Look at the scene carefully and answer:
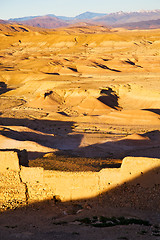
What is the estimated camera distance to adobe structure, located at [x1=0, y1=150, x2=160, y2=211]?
10.5 meters

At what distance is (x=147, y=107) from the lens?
34.6m

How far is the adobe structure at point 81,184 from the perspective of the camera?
34.5 feet

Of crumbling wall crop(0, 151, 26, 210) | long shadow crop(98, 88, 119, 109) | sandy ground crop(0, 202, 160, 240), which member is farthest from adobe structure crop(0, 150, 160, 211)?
long shadow crop(98, 88, 119, 109)

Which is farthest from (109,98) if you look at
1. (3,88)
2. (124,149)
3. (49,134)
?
(3,88)

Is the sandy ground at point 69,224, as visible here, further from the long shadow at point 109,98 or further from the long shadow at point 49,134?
the long shadow at point 109,98

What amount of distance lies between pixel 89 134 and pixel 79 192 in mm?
13821

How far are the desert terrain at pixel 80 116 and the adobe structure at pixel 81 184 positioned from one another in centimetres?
33

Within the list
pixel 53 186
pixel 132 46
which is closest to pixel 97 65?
pixel 132 46

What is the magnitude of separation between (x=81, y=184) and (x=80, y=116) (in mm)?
20453

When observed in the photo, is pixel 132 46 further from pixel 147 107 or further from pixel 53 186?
pixel 53 186

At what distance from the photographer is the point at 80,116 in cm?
3133

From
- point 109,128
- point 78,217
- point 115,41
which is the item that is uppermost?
point 115,41

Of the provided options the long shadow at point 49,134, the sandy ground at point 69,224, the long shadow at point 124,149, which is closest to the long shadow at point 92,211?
Answer: the sandy ground at point 69,224

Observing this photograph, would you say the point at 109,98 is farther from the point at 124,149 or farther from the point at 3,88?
the point at 3,88
